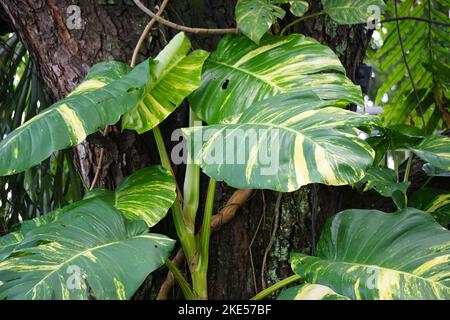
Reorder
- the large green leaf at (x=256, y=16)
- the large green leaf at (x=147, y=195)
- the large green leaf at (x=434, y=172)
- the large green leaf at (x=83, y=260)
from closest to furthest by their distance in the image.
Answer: the large green leaf at (x=83, y=260)
the large green leaf at (x=147, y=195)
the large green leaf at (x=256, y=16)
the large green leaf at (x=434, y=172)

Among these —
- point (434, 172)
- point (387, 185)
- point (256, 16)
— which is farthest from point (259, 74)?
point (434, 172)

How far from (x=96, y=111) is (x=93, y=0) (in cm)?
46

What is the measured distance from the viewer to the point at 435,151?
1263mm

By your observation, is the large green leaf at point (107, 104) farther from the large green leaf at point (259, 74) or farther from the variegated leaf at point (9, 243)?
the variegated leaf at point (9, 243)

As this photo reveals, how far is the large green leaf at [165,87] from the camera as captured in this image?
121 centimetres

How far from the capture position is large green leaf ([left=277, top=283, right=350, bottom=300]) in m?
0.99

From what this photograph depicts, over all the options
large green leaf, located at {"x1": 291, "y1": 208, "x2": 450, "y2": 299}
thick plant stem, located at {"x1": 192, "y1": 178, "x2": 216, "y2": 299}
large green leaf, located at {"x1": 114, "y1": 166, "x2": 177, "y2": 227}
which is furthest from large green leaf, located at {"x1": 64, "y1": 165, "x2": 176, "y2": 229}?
large green leaf, located at {"x1": 291, "y1": 208, "x2": 450, "y2": 299}

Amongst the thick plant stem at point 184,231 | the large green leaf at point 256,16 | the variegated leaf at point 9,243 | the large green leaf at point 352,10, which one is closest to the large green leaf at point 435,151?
the large green leaf at point 352,10

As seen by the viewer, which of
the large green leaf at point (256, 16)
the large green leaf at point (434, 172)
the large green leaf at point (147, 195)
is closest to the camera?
the large green leaf at point (147, 195)

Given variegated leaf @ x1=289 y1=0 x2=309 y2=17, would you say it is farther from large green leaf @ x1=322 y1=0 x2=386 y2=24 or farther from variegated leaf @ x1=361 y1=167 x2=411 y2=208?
variegated leaf @ x1=361 y1=167 x2=411 y2=208

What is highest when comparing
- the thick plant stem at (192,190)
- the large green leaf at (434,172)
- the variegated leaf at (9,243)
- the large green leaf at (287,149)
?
the large green leaf at (287,149)

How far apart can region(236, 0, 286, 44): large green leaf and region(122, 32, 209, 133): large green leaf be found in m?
0.12

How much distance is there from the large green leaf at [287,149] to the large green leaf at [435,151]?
0.94 ft
